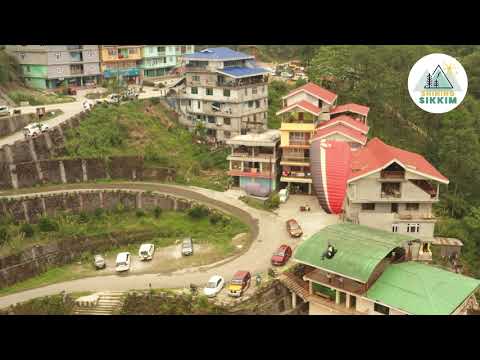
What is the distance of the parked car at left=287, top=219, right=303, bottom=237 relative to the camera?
24062 millimetres

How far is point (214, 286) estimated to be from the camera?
787 inches

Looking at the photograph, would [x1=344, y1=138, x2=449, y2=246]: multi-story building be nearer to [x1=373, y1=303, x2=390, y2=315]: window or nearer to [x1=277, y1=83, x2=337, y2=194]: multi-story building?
[x1=373, y1=303, x2=390, y2=315]: window

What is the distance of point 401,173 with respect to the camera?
75.0 feet

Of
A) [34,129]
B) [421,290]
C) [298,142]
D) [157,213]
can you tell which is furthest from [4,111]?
[421,290]

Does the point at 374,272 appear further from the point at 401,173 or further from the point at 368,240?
the point at 401,173

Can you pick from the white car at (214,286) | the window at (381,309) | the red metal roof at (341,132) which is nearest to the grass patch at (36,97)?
the red metal roof at (341,132)

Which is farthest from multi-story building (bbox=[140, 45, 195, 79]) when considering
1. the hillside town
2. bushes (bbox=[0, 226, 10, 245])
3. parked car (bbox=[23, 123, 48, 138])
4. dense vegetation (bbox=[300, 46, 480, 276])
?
bushes (bbox=[0, 226, 10, 245])

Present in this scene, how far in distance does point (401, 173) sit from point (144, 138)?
1752 cm

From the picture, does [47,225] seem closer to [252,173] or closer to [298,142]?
[252,173]

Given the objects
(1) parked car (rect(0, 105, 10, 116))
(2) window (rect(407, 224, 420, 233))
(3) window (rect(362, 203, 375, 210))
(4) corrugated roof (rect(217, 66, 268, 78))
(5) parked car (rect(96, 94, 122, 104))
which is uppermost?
(4) corrugated roof (rect(217, 66, 268, 78))

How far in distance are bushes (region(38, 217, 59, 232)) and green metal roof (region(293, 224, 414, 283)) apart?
1297cm

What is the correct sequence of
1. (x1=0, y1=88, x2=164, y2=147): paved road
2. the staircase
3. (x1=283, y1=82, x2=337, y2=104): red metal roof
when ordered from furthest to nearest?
1. (x1=283, y1=82, x2=337, y2=104): red metal roof
2. (x1=0, y1=88, x2=164, y2=147): paved road
3. the staircase

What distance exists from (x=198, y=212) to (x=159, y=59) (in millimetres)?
25357

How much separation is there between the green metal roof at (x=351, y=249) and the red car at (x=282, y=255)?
1.49 m
